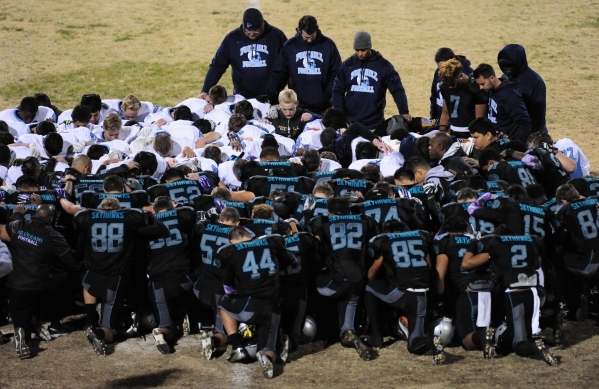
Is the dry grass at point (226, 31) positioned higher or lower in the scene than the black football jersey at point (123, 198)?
higher

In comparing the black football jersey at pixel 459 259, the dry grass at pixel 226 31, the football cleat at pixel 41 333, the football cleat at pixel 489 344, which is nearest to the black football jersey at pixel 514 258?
the black football jersey at pixel 459 259

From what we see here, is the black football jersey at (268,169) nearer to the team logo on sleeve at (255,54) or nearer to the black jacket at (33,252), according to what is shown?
the black jacket at (33,252)

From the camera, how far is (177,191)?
11.5 metres

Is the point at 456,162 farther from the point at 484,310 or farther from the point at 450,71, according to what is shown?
the point at 484,310

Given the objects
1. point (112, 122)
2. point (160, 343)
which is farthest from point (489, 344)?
point (112, 122)

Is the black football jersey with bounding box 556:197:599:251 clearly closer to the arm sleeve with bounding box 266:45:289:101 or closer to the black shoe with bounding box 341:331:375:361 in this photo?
the black shoe with bounding box 341:331:375:361

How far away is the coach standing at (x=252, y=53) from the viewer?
15504 mm

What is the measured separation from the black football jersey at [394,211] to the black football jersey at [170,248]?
1.77 m

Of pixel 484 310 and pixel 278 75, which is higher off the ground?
pixel 278 75

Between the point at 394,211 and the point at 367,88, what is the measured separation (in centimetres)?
410

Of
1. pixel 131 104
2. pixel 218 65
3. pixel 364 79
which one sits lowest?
pixel 131 104

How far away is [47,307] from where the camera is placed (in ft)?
36.8

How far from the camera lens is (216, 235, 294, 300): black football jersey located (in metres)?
9.83

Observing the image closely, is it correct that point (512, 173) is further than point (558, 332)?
Yes
